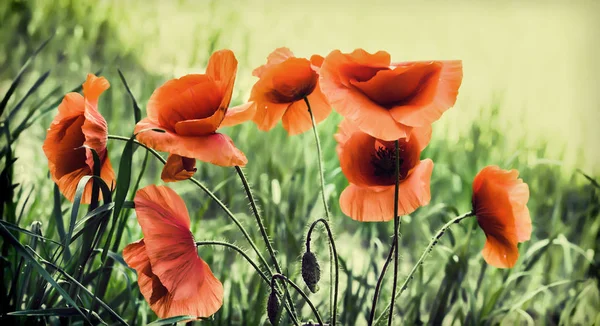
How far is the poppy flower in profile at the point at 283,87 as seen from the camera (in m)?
0.81

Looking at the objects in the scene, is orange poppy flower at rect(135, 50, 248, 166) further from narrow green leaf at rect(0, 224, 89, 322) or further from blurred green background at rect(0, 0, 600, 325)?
blurred green background at rect(0, 0, 600, 325)

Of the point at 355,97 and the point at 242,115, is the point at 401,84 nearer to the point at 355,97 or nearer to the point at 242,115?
the point at 355,97

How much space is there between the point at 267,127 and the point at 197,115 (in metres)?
0.15

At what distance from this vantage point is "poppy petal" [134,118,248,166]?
68cm

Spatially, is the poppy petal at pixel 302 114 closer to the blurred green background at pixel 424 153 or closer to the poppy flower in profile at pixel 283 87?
the poppy flower in profile at pixel 283 87

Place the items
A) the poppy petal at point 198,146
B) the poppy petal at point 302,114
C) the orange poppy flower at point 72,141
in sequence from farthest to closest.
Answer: the poppy petal at point 302,114
the orange poppy flower at point 72,141
the poppy petal at point 198,146

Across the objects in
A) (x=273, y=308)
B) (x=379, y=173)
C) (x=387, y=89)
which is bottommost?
(x=273, y=308)

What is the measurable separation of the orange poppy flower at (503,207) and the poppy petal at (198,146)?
11.5 inches

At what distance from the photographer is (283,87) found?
0.83m

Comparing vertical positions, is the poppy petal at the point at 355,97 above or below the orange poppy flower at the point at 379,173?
above

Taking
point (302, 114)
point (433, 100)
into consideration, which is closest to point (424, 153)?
point (302, 114)

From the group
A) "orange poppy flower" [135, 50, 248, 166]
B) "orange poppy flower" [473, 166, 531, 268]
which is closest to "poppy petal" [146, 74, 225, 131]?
"orange poppy flower" [135, 50, 248, 166]

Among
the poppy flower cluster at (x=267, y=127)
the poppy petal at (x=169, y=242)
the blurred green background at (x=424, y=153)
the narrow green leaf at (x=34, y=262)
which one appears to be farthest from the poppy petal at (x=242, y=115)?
the blurred green background at (x=424, y=153)

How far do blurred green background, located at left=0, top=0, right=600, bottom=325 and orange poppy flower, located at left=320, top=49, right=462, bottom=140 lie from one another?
1.53 ft
